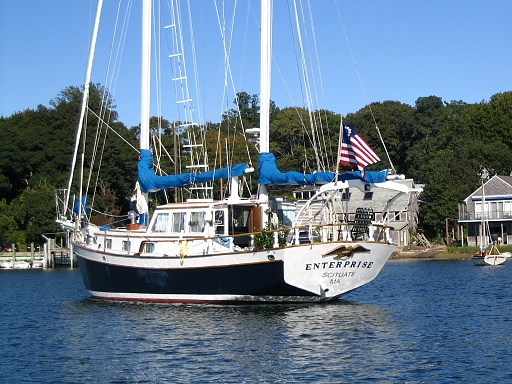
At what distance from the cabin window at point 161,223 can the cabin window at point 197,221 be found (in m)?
1.35

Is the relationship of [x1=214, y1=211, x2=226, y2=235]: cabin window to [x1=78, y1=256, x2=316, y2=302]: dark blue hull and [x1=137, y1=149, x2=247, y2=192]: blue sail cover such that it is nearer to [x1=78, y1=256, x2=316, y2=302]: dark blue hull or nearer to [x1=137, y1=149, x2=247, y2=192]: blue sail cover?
[x1=137, y1=149, x2=247, y2=192]: blue sail cover

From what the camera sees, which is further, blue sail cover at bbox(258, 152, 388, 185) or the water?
blue sail cover at bbox(258, 152, 388, 185)

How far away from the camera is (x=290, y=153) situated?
12800 centimetres

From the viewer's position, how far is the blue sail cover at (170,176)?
127 feet

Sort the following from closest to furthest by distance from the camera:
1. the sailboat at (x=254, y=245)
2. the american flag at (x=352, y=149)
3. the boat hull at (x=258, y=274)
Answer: the american flag at (x=352, y=149)
the boat hull at (x=258, y=274)
the sailboat at (x=254, y=245)

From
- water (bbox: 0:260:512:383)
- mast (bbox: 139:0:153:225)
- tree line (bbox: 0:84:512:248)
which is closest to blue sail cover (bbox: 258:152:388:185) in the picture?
water (bbox: 0:260:512:383)

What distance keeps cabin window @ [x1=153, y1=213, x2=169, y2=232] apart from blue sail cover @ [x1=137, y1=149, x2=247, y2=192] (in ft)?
6.59

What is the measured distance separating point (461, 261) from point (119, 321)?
58.0 meters

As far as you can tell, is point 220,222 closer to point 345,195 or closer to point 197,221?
point 197,221

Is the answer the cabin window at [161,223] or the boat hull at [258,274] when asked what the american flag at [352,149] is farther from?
the cabin window at [161,223]

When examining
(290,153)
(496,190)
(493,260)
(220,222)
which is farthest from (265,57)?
(290,153)

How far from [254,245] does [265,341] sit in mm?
7116

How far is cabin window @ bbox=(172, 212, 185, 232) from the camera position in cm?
3856

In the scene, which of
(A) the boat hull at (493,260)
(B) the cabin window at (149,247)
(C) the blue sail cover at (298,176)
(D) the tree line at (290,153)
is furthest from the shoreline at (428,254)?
(B) the cabin window at (149,247)
